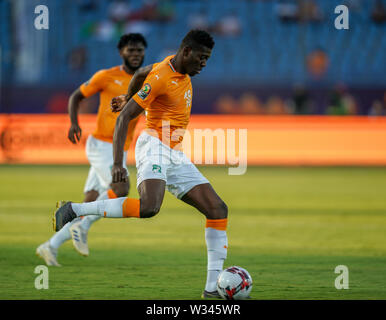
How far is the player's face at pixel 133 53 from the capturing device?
8398 mm

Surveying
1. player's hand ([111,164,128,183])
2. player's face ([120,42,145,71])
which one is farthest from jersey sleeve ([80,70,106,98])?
player's hand ([111,164,128,183])

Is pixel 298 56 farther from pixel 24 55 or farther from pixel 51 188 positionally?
pixel 51 188

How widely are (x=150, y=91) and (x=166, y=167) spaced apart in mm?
680

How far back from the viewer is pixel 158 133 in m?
6.54

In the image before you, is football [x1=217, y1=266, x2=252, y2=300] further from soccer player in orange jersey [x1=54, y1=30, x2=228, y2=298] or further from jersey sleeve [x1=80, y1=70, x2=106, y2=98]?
jersey sleeve [x1=80, y1=70, x2=106, y2=98]

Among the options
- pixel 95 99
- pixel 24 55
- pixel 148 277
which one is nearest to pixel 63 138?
pixel 95 99

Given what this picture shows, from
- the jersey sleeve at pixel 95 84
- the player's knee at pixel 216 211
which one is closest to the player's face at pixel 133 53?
the jersey sleeve at pixel 95 84

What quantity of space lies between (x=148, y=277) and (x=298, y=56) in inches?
795

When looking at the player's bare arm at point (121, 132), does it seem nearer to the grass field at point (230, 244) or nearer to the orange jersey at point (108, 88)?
the grass field at point (230, 244)

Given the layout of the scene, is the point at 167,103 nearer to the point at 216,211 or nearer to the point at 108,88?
the point at 216,211

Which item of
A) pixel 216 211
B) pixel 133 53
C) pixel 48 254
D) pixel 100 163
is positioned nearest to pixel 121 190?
pixel 100 163

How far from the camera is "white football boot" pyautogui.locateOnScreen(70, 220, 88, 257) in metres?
8.12

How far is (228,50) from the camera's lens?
26469mm

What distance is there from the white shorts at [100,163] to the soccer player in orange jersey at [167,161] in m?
2.09
